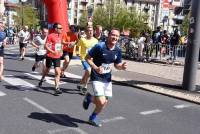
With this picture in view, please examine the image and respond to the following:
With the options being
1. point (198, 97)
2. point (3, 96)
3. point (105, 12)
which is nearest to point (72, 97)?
point (3, 96)

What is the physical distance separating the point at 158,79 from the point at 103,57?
7135mm

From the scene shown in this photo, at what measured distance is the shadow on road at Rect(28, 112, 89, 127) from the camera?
7422mm

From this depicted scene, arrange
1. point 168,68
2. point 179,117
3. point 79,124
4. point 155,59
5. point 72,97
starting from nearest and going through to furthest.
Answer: point 79,124
point 179,117
point 72,97
point 168,68
point 155,59

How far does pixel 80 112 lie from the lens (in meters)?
8.30

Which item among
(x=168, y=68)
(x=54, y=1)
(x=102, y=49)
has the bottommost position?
(x=168, y=68)

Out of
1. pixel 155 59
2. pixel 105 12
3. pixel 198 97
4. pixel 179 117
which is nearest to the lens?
pixel 179 117

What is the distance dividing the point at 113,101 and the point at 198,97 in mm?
2500

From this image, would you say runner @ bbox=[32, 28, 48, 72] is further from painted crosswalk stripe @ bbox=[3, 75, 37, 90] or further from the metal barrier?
the metal barrier

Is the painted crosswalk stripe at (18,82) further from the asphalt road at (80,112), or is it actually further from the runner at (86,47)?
the runner at (86,47)

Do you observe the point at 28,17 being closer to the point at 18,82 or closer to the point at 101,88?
the point at 18,82

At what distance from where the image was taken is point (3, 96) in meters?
9.53

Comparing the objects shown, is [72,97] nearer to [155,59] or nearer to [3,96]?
[3,96]

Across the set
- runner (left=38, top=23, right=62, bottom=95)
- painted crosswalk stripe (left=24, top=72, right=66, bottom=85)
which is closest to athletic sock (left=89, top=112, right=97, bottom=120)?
runner (left=38, top=23, right=62, bottom=95)

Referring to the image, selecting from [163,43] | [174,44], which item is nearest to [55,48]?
[174,44]
